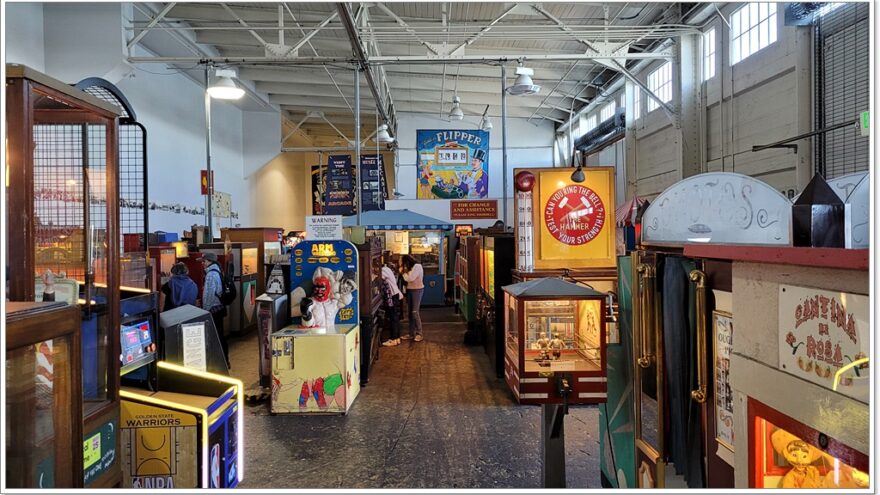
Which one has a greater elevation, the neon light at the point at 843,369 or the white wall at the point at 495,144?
the white wall at the point at 495,144

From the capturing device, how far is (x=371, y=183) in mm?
14023

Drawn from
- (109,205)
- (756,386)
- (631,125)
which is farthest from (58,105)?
(631,125)

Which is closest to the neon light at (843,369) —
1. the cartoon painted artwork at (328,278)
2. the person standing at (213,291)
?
the cartoon painted artwork at (328,278)

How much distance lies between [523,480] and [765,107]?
23.8 feet

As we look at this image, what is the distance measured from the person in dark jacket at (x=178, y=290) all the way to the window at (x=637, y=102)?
10.7 m

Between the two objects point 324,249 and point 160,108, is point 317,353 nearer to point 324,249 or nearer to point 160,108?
point 324,249

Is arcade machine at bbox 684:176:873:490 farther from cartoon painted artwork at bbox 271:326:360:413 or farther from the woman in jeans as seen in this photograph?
the woman in jeans

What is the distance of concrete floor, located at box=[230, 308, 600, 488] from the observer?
402 centimetres

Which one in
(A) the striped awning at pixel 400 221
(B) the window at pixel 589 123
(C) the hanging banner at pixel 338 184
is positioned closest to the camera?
(A) the striped awning at pixel 400 221

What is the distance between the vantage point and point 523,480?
3.96 metres

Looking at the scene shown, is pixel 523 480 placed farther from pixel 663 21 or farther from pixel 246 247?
pixel 663 21

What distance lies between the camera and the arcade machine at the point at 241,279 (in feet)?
30.2

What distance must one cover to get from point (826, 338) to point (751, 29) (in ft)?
29.6

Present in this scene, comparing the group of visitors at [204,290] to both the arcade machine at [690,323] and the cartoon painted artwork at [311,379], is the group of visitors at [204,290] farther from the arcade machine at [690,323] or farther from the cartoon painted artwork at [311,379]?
the arcade machine at [690,323]
